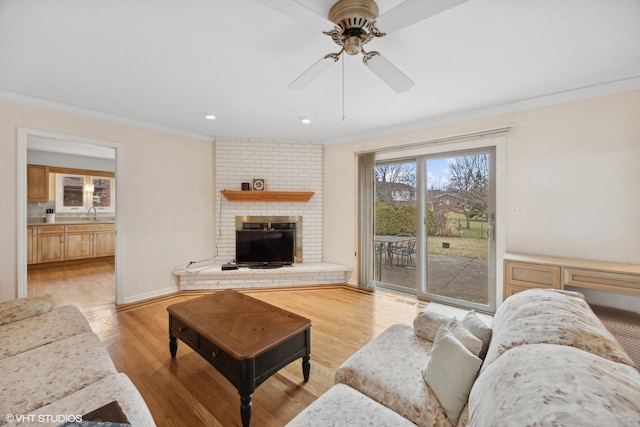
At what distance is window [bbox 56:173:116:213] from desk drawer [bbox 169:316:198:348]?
4998 millimetres

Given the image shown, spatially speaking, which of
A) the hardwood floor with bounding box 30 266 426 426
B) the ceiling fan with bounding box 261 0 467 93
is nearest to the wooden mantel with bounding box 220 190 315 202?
the hardwood floor with bounding box 30 266 426 426

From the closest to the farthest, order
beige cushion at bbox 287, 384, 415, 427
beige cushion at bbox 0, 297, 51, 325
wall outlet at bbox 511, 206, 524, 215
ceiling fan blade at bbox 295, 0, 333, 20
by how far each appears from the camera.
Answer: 1. beige cushion at bbox 287, 384, 415, 427
2. ceiling fan blade at bbox 295, 0, 333, 20
3. beige cushion at bbox 0, 297, 51, 325
4. wall outlet at bbox 511, 206, 524, 215

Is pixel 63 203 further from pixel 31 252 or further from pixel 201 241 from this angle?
pixel 201 241

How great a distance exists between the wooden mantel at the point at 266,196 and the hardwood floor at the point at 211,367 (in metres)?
1.52

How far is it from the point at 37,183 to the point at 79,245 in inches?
60.3

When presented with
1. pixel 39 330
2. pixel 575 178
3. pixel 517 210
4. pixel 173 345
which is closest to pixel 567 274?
pixel 517 210

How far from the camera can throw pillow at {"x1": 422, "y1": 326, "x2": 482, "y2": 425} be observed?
3.69 feet

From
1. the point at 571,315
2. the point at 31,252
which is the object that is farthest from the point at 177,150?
the point at 571,315

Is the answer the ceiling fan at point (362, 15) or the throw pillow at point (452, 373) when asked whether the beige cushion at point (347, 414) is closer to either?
the throw pillow at point (452, 373)

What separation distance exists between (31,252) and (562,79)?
8.71 m

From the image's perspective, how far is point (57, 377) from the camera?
4.38ft

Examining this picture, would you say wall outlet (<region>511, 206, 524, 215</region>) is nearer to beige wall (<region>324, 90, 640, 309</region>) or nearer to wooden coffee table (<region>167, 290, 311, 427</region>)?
beige wall (<region>324, 90, 640, 309</region>)

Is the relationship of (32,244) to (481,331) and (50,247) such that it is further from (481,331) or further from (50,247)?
(481,331)

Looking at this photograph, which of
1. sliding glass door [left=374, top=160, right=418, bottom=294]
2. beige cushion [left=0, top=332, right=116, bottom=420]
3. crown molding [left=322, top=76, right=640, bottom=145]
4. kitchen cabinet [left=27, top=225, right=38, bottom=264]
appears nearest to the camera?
beige cushion [left=0, top=332, right=116, bottom=420]
